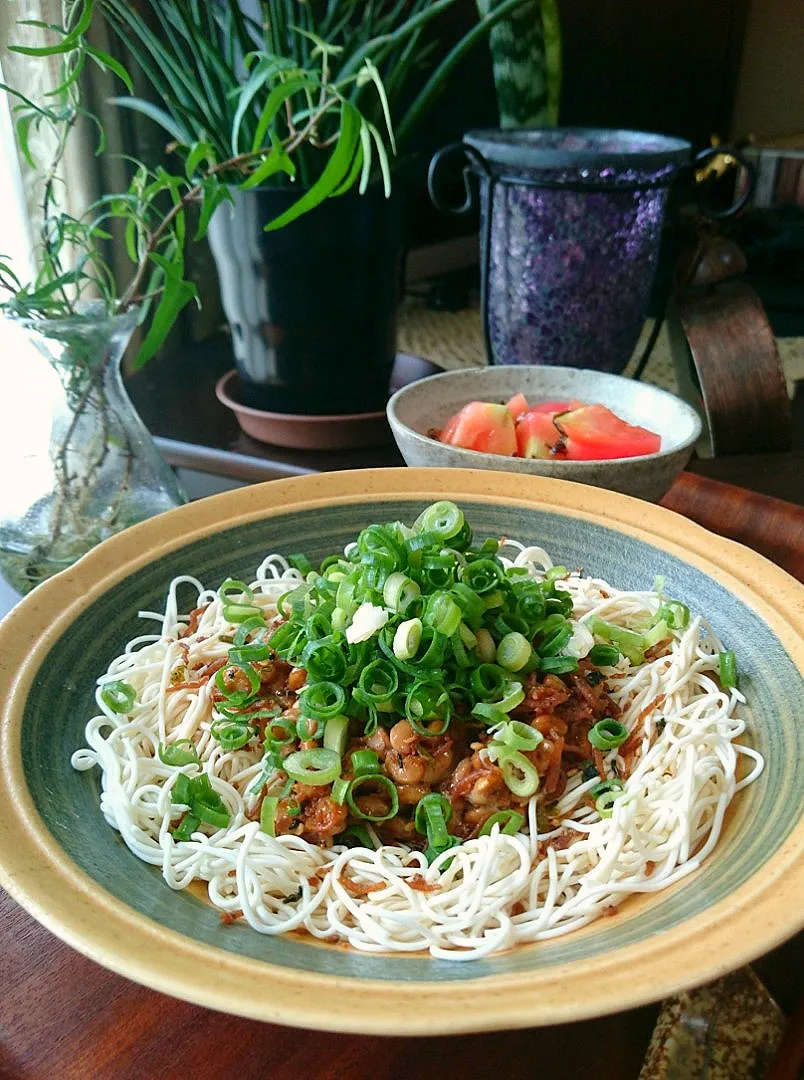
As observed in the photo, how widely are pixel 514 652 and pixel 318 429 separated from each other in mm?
833

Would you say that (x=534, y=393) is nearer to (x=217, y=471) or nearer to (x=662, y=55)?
(x=217, y=471)

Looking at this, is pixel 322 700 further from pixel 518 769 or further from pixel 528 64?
pixel 528 64

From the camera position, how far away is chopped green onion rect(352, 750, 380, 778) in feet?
2.75

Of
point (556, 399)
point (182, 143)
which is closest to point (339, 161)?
point (182, 143)

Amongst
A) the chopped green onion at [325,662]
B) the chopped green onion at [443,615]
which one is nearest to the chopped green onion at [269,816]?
the chopped green onion at [325,662]

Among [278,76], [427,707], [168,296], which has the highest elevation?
[278,76]

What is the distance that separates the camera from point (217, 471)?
5.15 feet

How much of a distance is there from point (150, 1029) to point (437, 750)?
0.33 metres

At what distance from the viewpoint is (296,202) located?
1.46 metres

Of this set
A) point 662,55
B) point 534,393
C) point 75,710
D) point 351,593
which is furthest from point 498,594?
point 662,55

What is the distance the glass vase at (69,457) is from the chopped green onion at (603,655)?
0.65 metres

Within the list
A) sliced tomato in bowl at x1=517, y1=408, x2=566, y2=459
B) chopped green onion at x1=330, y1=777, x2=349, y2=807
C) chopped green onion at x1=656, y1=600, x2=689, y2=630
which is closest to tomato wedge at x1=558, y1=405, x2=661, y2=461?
sliced tomato in bowl at x1=517, y1=408, x2=566, y2=459

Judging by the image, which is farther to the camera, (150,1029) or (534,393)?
(534,393)

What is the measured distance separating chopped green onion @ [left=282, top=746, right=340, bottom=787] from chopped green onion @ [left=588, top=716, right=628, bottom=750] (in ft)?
0.85
